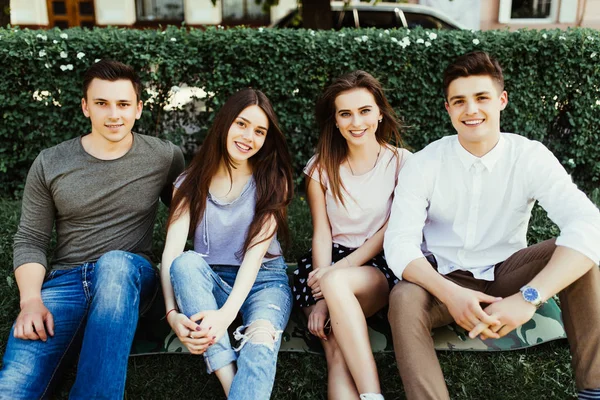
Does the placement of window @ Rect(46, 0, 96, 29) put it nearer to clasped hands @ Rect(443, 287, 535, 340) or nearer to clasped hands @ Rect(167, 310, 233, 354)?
clasped hands @ Rect(167, 310, 233, 354)

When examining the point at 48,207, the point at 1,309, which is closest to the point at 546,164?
the point at 48,207

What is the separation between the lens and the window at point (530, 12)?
13.1 metres

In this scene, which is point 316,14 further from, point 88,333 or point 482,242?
point 88,333

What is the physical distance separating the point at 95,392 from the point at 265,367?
74 cm

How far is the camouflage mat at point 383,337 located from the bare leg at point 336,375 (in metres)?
0.17

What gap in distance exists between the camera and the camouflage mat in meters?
2.93

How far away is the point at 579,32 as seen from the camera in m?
4.90

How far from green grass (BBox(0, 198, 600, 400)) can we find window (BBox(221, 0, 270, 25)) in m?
14.0

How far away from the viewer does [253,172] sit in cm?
309

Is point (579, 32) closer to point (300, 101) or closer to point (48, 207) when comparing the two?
point (300, 101)

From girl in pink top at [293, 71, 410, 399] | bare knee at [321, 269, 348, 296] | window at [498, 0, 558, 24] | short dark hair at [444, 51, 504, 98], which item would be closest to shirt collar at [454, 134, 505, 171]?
short dark hair at [444, 51, 504, 98]

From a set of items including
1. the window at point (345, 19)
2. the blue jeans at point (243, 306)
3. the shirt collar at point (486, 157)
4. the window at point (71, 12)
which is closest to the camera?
the blue jeans at point (243, 306)

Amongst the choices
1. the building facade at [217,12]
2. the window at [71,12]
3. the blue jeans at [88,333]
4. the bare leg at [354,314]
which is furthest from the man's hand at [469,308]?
the window at [71,12]

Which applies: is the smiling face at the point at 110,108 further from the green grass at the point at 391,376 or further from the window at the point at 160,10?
the window at the point at 160,10
